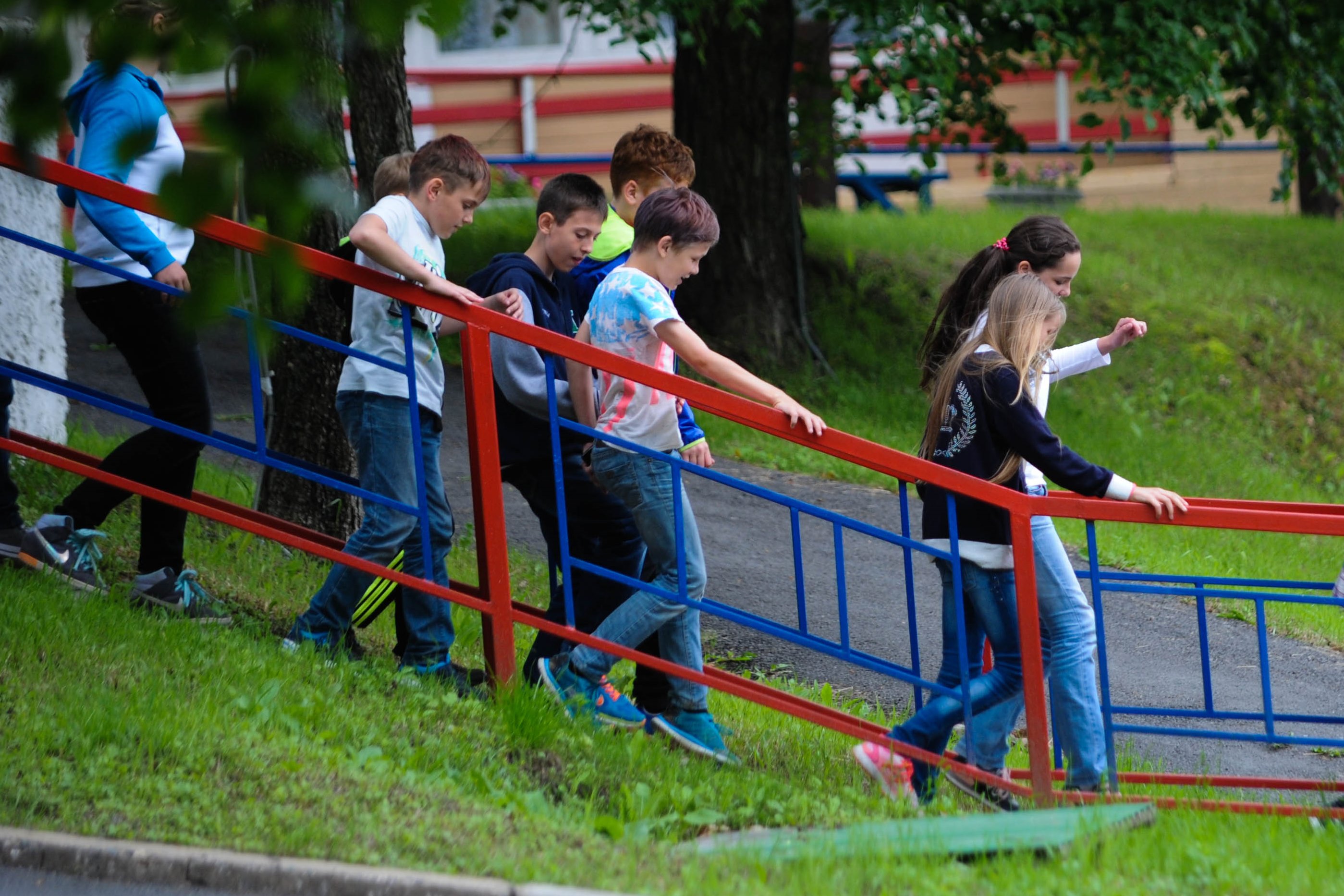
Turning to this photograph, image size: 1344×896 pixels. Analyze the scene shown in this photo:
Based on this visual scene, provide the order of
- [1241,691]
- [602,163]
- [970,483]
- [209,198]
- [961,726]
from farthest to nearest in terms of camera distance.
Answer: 1. [602,163]
2. [1241,691]
3. [961,726]
4. [970,483]
5. [209,198]

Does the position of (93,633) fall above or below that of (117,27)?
below

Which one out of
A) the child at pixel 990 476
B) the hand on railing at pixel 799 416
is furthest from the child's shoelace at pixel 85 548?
the child at pixel 990 476

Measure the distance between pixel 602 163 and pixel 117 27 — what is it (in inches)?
567

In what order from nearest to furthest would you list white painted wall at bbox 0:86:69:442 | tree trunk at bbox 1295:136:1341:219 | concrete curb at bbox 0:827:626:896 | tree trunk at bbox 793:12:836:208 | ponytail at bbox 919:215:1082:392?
concrete curb at bbox 0:827:626:896 < ponytail at bbox 919:215:1082:392 < white painted wall at bbox 0:86:69:442 < tree trunk at bbox 793:12:836:208 < tree trunk at bbox 1295:136:1341:219

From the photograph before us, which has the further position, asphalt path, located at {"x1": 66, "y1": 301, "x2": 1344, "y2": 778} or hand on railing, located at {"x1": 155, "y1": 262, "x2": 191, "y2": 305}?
asphalt path, located at {"x1": 66, "y1": 301, "x2": 1344, "y2": 778}

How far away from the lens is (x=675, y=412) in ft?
12.4

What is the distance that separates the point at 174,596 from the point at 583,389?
138 cm

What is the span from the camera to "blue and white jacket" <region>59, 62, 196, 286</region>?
216 centimetres

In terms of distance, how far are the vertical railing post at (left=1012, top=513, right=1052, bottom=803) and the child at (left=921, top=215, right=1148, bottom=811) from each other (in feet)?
0.18

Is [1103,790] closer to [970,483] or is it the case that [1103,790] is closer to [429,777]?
[970,483]

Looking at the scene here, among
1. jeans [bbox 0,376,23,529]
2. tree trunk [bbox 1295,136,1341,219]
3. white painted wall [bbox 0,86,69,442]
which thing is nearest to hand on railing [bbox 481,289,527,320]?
jeans [bbox 0,376,23,529]

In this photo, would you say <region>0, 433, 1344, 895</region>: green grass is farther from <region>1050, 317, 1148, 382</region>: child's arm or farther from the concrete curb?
<region>1050, 317, 1148, 382</region>: child's arm

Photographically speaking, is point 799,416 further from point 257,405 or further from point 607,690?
point 257,405

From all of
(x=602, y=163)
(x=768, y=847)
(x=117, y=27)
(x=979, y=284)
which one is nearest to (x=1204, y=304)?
(x=602, y=163)
